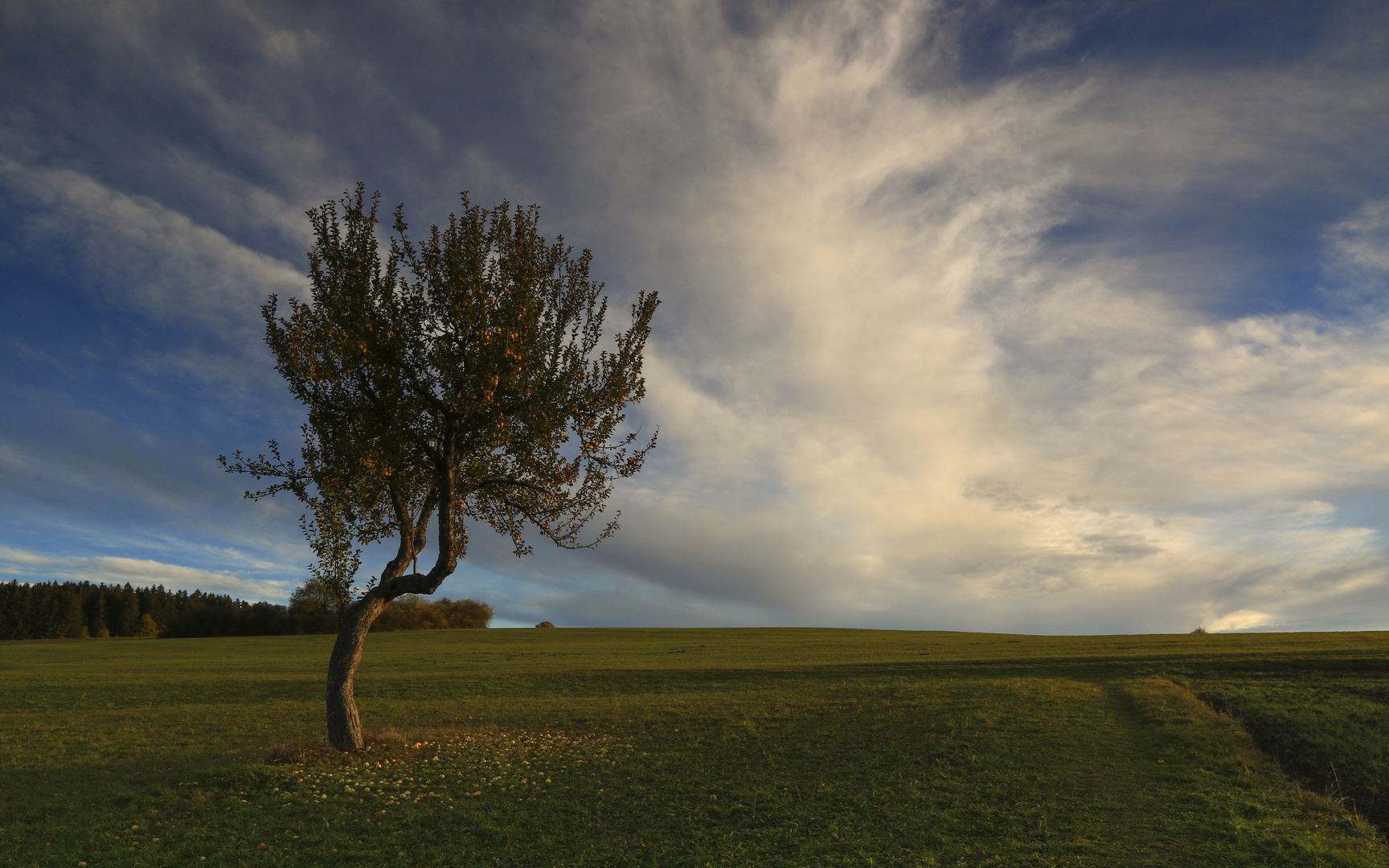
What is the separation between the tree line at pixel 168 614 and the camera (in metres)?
115

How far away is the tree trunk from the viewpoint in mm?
21141

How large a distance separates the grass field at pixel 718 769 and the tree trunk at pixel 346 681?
0.79 m

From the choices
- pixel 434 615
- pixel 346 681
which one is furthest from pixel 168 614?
pixel 346 681

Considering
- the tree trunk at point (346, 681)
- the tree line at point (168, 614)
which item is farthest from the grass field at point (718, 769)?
the tree line at point (168, 614)

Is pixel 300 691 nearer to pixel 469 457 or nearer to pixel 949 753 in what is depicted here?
pixel 469 457

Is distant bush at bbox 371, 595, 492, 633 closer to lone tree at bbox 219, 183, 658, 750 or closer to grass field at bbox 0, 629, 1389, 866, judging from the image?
grass field at bbox 0, 629, 1389, 866

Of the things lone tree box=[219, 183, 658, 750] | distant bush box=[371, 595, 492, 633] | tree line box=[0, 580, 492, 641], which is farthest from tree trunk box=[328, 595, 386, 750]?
distant bush box=[371, 595, 492, 633]

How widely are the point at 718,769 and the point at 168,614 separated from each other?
165 m

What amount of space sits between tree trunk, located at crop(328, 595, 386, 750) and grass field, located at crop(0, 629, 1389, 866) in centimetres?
79

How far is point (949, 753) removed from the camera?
22.8m

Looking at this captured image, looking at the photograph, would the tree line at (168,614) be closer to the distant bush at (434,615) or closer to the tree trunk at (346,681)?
the distant bush at (434,615)

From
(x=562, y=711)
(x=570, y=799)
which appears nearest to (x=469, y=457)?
(x=570, y=799)

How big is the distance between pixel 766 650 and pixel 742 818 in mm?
49284

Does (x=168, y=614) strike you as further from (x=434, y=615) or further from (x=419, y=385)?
(x=419, y=385)
